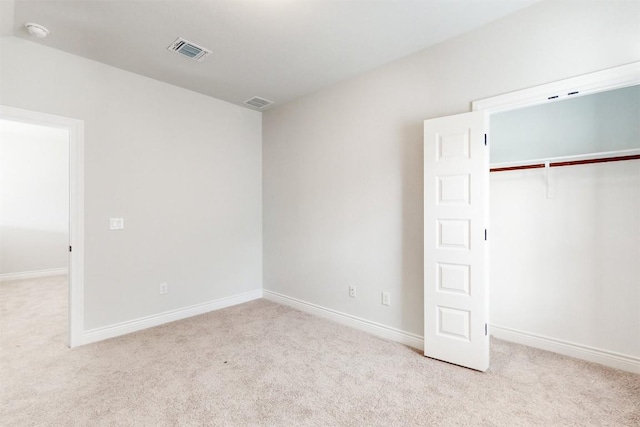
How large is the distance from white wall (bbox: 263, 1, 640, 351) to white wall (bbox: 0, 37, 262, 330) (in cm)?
48

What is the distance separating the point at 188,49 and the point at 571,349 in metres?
4.23

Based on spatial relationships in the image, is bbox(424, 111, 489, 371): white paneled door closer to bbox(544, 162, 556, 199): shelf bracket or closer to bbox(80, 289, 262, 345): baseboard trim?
bbox(544, 162, 556, 199): shelf bracket

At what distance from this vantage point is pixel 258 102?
3865 mm

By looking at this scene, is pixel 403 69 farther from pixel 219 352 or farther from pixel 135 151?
pixel 219 352

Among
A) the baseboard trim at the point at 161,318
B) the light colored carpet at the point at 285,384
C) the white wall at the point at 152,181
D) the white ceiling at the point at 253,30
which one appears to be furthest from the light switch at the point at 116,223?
the white ceiling at the point at 253,30

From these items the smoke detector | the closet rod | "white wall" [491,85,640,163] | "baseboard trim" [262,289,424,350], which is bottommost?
"baseboard trim" [262,289,424,350]

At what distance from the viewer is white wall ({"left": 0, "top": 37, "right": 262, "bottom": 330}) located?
269cm

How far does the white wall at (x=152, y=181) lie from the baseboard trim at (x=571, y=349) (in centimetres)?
310

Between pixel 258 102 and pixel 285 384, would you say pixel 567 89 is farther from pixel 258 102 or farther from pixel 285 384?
pixel 258 102

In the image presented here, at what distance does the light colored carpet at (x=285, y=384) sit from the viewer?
1749 millimetres

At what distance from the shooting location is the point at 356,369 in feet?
7.53

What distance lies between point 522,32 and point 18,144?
7654 mm

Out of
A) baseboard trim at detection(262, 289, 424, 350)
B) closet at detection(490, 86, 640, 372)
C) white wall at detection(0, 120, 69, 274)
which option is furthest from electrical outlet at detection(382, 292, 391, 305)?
white wall at detection(0, 120, 69, 274)

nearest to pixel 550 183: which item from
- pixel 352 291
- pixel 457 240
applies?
pixel 457 240
